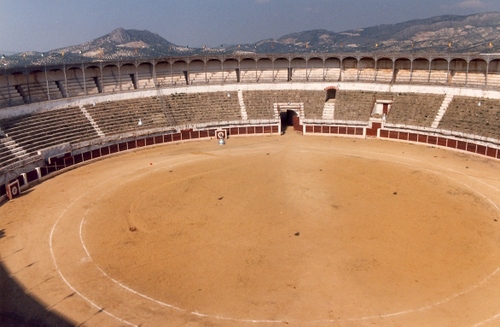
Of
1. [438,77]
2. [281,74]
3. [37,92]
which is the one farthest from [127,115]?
[438,77]

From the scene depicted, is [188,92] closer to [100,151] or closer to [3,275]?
[100,151]

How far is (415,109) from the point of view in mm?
47000

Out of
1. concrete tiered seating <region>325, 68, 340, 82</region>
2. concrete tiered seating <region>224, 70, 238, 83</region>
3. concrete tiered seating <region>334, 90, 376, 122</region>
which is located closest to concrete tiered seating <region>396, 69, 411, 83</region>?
concrete tiered seating <region>334, 90, 376, 122</region>

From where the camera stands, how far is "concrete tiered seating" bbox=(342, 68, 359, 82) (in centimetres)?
5675

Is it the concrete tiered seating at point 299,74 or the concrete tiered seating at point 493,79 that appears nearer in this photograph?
the concrete tiered seating at point 493,79

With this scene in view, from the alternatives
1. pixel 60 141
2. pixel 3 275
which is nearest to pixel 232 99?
pixel 60 141

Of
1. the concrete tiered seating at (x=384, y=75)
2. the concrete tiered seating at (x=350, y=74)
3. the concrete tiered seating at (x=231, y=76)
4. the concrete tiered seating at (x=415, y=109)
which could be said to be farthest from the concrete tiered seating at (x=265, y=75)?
the concrete tiered seating at (x=415, y=109)

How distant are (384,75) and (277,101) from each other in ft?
50.5

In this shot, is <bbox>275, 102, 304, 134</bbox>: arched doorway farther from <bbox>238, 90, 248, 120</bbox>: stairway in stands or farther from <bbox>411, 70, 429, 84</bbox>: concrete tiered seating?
<bbox>411, 70, 429, 84</bbox>: concrete tiered seating

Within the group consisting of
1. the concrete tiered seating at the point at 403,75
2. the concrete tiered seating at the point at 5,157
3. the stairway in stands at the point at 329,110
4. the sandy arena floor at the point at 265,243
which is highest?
the concrete tiered seating at the point at 403,75

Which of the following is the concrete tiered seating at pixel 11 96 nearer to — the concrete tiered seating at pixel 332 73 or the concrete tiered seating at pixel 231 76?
the concrete tiered seating at pixel 231 76

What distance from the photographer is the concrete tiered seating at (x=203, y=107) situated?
49125 millimetres

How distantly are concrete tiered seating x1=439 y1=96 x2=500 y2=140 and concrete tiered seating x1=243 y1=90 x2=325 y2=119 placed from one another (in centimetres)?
1477

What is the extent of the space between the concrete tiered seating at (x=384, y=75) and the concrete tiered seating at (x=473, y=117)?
409 inches
